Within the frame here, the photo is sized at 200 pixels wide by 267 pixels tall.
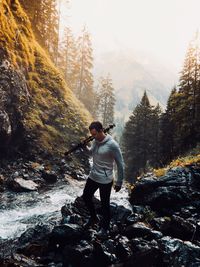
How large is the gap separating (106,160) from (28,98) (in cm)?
2170

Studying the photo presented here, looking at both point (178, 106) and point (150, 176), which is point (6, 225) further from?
point (178, 106)

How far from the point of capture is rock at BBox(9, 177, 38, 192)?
19719mm

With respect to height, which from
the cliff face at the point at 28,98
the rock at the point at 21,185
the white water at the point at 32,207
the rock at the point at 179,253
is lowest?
the white water at the point at 32,207

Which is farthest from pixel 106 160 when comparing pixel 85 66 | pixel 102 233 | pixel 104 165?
pixel 85 66

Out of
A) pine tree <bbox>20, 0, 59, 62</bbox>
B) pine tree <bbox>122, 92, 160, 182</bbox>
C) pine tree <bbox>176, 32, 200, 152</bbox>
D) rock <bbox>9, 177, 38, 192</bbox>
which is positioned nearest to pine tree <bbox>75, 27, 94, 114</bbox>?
pine tree <bbox>20, 0, 59, 62</bbox>

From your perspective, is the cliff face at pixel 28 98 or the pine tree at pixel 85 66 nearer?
the cliff face at pixel 28 98

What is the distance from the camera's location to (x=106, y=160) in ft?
27.4

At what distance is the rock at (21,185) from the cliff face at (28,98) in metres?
3.94

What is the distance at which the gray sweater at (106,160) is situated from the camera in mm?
8227

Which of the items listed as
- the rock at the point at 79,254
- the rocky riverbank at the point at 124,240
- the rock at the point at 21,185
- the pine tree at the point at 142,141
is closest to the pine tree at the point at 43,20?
the pine tree at the point at 142,141

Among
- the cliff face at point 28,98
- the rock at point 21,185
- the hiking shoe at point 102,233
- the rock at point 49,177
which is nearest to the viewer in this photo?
the hiking shoe at point 102,233

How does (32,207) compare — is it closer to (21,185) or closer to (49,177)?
(21,185)

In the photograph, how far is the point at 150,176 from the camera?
14484mm

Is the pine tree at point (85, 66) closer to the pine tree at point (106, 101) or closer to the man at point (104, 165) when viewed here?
the pine tree at point (106, 101)
